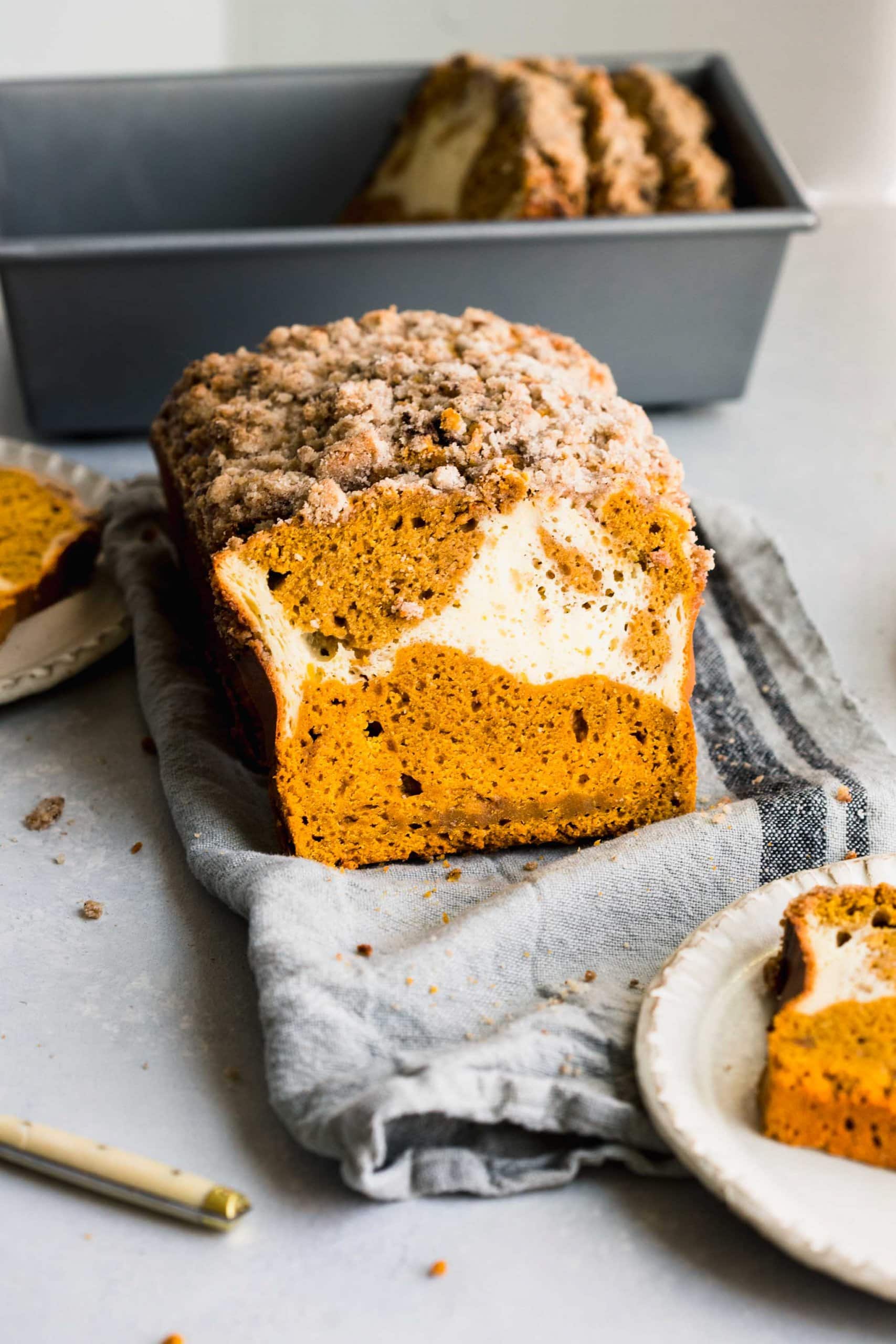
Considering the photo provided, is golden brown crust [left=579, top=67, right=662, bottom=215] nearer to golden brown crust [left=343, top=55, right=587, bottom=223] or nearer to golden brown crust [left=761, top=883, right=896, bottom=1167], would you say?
golden brown crust [left=343, top=55, right=587, bottom=223]

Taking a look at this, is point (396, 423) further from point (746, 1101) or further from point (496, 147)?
point (496, 147)

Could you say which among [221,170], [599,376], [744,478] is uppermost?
[599,376]

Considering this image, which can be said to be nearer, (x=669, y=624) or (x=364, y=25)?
(x=669, y=624)

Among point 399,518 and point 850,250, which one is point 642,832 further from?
point 850,250

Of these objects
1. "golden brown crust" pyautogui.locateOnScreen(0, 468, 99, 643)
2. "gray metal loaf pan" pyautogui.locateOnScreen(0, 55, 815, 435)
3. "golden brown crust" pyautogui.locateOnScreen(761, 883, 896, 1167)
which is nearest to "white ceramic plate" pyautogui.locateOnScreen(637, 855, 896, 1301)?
"golden brown crust" pyautogui.locateOnScreen(761, 883, 896, 1167)

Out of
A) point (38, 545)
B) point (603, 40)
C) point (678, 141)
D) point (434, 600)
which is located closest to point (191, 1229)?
point (434, 600)

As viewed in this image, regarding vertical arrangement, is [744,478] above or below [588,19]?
below

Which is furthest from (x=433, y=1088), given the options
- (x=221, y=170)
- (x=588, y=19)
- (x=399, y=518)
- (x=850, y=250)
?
(x=588, y=19)
